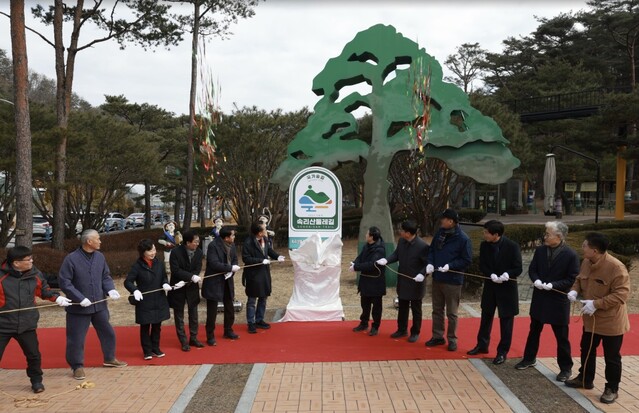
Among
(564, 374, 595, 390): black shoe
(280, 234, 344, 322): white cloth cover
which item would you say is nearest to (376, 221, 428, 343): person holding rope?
(280, 234, 344, 322): white cloth cover

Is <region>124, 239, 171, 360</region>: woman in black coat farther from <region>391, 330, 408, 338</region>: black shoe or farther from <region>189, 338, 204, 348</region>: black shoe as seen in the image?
<region>391, 330, 408, 338</region>: black shoe

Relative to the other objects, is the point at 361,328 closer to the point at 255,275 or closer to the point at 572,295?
the point at 255,275

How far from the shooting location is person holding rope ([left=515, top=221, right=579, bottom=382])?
197 inches

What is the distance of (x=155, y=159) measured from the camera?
19969 mm

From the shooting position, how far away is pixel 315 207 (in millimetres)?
9055

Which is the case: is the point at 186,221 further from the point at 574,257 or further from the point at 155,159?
the point at 574,257

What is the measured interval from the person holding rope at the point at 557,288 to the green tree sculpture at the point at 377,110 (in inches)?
207

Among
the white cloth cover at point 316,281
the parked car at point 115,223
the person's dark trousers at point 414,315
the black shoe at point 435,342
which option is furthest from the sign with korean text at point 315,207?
the parked car at point 115,223

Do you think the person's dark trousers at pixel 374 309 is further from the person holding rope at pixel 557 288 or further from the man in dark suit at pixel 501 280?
the person holding rope at pixel 557 288

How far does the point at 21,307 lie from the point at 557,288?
4984 mm

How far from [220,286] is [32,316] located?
2251mm

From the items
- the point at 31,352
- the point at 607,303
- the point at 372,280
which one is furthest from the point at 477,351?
the point at 31,352

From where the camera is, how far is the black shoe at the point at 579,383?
15.8 ft

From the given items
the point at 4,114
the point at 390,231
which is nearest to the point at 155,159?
the point at 4,114
